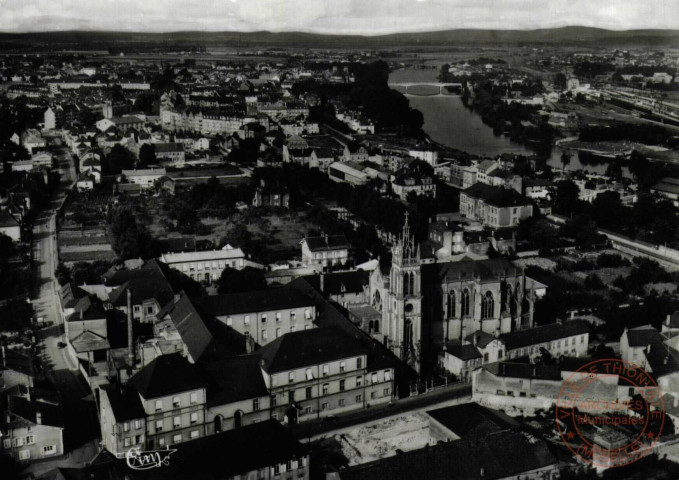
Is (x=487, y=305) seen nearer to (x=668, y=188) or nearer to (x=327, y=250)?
(x=327, y=250)

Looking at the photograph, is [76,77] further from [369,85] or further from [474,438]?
[474,438]

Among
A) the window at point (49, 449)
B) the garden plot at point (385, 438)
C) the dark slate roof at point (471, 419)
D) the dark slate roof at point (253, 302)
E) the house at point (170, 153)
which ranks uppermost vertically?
the house at point (170, 153)

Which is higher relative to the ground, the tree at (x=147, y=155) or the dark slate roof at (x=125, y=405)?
the tree at (x=147, y=155)

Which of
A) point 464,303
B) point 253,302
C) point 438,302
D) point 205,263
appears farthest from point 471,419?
point 205,263

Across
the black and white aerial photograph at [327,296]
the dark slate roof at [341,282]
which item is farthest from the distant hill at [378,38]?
the dark slate roof at [341,282]

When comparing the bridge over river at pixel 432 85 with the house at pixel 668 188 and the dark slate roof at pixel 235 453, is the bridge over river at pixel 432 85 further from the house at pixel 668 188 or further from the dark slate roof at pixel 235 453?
the dark slate roof at pixel 235 453

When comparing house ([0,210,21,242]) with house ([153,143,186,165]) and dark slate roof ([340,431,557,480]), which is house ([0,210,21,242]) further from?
dark slate roof ([340,431,557,480])

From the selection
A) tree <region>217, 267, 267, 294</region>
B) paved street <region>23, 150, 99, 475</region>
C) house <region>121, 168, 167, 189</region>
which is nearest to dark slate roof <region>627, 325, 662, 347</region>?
tree <region>217, 267, 267, 294</region>

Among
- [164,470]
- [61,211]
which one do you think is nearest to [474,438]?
[164,470]
